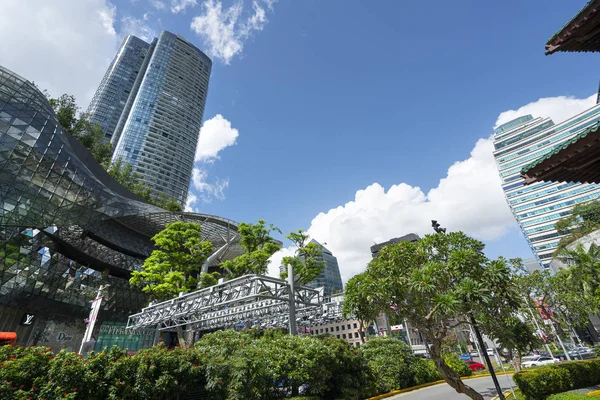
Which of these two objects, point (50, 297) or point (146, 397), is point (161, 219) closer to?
point (50, 297)

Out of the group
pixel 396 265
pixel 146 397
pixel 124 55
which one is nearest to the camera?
pixel 146 397

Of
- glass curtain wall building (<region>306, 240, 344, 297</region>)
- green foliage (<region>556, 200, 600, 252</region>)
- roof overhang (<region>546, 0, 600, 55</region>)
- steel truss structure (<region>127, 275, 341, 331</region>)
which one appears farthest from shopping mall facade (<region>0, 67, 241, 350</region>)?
glass curtain wall building (<region>306, 240, 344, 297</region>)

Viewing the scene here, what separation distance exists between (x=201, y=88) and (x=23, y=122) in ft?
331

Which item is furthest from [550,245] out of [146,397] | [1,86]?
[1,86]

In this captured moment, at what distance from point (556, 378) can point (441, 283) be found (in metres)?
6.07

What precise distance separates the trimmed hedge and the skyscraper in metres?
88.4

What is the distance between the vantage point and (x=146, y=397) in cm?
751

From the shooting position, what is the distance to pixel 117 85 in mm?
106625

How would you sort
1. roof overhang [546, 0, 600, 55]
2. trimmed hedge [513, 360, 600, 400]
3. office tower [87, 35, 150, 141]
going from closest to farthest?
roof overhang [546, 0, 600, 55] → trimmed hedge [513, 360, 600, 400] → office tower [87, 35, 150, 141]

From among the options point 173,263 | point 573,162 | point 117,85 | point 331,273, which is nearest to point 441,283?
point 573,162

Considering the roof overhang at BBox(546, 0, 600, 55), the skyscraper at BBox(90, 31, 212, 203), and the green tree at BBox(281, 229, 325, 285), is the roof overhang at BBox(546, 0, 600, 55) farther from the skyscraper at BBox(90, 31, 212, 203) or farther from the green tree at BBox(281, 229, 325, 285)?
the skyscraper at BBox(90, 31, 212, 203)

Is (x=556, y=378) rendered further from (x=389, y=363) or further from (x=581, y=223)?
(x=581, y=223)

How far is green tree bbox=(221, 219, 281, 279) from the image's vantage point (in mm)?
23469

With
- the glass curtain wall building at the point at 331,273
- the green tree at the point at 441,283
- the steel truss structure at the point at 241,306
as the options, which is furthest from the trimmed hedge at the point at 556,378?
the glass curtain wall building at the point at 331,273
